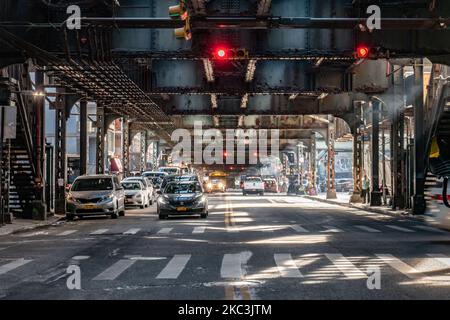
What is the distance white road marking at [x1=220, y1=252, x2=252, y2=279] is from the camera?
14492 mm

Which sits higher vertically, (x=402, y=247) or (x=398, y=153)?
(x=398, y=153)

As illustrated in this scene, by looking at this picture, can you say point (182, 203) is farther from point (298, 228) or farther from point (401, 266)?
point (401, 266)

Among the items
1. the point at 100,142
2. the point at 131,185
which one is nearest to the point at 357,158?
the point at 131,185

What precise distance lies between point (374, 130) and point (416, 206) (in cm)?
1148

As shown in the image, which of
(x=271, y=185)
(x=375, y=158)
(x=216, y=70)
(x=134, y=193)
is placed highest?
(x=216, y=70)

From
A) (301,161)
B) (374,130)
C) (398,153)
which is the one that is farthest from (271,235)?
(301,161)

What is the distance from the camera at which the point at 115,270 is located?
15469mm

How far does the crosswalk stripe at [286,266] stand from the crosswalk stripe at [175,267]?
5.85 feet

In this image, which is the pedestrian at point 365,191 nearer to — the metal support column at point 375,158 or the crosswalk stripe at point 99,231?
the metal support column at point 375,158

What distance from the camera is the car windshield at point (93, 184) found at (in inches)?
1425

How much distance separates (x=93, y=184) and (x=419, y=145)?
1399cm

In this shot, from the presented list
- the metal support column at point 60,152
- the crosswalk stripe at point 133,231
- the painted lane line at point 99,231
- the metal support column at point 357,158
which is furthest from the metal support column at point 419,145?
the metal support column at point 60,152

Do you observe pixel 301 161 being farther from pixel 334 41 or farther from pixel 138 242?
pixel 138 242

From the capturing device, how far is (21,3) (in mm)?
25172
